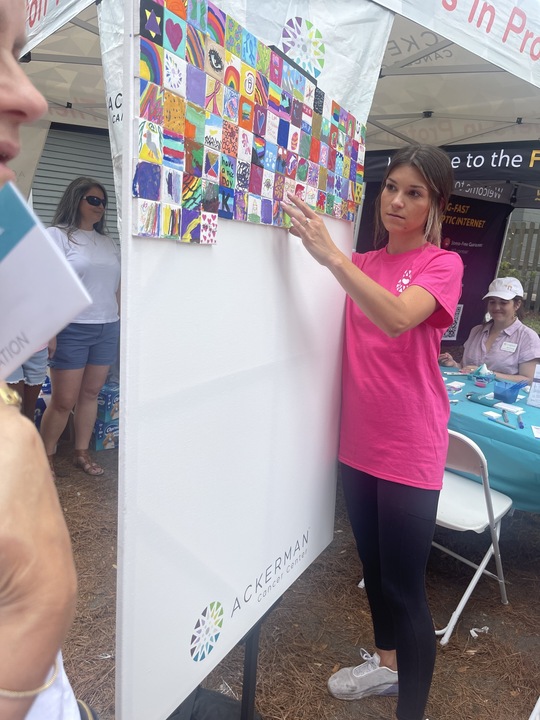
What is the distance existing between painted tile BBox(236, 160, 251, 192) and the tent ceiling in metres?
2.64

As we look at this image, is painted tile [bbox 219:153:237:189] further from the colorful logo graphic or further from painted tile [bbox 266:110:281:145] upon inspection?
the colorful logo graphic

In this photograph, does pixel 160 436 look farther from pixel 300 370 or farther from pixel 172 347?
pixel 300 370

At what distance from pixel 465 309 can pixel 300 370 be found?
213 inches

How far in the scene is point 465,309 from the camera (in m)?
6.26

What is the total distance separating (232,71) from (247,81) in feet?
0.18

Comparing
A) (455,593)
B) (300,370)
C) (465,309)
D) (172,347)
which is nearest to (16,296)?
(172,347)

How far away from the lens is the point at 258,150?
112 cm

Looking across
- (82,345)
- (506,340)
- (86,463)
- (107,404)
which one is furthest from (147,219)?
(506,340)

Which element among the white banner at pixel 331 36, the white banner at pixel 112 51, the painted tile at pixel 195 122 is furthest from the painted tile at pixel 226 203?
the white banner at pixel 331 36

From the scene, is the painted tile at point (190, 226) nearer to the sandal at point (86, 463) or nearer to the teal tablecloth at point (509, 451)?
the teal tablecloth at point (509, 451)

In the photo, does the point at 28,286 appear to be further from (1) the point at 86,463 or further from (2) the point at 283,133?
(1) the point at 86,463

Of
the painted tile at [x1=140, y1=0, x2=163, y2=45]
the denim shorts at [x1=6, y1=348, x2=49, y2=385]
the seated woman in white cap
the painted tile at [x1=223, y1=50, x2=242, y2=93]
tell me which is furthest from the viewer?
the seated woman in white cap

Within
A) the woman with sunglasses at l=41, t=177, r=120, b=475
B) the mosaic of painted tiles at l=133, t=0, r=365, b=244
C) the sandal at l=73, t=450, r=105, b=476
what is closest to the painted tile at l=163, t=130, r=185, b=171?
the mosaic of painted tiles at l=133, t=0, r=365, b=244

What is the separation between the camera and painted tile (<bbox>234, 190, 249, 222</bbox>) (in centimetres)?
105
